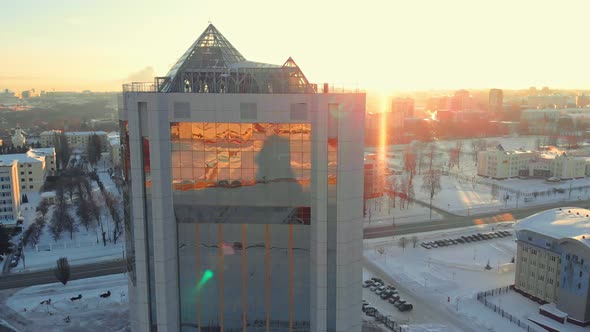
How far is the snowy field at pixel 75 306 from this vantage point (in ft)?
102

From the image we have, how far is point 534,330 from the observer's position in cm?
2970

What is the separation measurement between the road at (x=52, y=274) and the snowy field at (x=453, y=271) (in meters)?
22.5

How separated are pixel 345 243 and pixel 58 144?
3661 inches

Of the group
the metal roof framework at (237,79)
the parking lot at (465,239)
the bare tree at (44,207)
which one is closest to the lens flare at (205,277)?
the metal roof framework at (237,79)

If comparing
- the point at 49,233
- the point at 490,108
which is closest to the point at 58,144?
the point at 49,233

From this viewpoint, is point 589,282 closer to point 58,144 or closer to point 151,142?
point 151,142

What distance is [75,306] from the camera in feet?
110

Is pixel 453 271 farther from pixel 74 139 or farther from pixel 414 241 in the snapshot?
pixel 74 139

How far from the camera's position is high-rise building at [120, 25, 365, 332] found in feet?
47.9

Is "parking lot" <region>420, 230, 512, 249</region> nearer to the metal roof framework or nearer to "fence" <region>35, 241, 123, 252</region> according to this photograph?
"fence" <region>35, 241, 123, 252</region>

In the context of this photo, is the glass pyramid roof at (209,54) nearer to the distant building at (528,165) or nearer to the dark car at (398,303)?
the dark car at (398,303)

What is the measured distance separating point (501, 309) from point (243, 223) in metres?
24.6

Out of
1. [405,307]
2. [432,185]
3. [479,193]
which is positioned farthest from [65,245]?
[479,193]

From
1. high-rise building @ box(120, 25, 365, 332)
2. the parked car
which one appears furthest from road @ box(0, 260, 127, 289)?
high-rise building @ box(120, 25, 365, 332)
